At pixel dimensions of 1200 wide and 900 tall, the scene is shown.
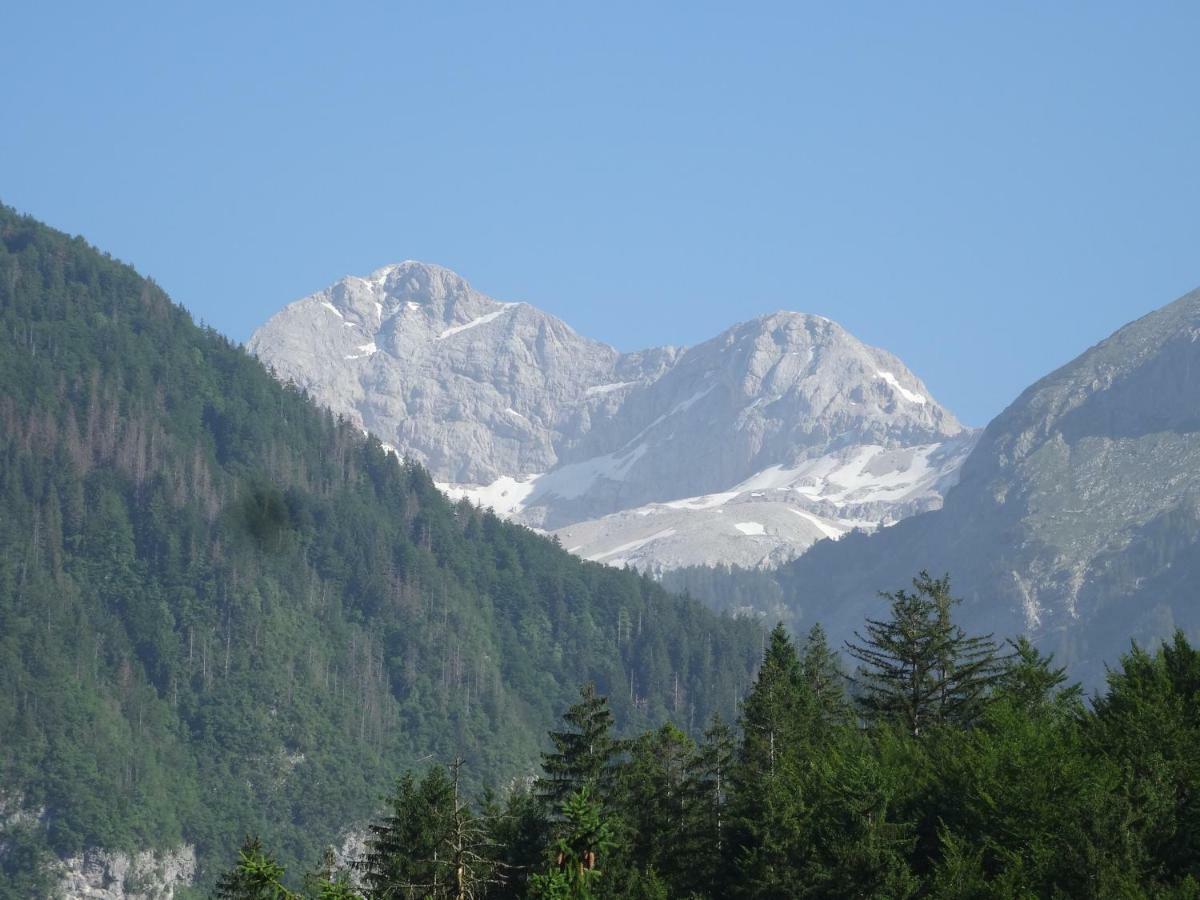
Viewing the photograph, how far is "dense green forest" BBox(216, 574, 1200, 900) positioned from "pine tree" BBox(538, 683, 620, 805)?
0.35 ft

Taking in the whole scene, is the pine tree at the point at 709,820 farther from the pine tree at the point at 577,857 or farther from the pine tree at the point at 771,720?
the pine tree at the point at 577,857

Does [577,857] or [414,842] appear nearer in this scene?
[577,857]

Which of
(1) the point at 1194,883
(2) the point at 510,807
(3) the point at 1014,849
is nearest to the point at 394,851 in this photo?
(2) the point at 510,807

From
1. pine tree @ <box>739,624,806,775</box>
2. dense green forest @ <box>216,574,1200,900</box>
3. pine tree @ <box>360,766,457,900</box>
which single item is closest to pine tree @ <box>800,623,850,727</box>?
dense green forest @ <box>216,574,1200,900</box>

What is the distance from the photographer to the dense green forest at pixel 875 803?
73250mm

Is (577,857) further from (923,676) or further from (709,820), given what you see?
(923,676)

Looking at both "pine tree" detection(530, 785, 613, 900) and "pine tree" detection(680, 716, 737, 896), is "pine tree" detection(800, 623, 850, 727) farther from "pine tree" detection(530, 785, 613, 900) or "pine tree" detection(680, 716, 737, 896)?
"pine tree" detection(530, 785, 613, 900)

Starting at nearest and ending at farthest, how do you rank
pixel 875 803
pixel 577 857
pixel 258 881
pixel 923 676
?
1. pixel 577 857
2. pixel 258 881
3. pixel 875 803
4. pixel 923 676

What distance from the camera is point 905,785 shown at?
84750mm

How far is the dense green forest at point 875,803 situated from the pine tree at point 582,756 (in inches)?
4.2

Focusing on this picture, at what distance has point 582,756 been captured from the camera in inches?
3848

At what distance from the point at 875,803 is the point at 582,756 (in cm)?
2116

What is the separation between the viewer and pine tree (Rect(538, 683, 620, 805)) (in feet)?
319

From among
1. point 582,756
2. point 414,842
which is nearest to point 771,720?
point 582,756
